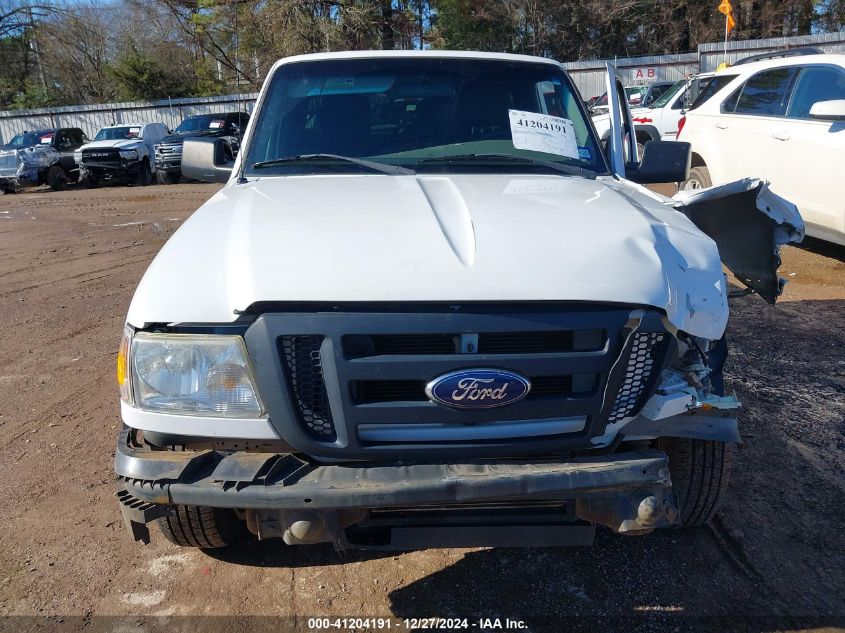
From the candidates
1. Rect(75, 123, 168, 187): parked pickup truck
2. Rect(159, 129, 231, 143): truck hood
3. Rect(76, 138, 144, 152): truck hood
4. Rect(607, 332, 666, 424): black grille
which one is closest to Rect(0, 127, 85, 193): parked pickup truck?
Rect(75, 123, 168, 187): parked pickup truck

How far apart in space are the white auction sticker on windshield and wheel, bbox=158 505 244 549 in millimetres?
2108

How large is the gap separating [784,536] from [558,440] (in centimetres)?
143

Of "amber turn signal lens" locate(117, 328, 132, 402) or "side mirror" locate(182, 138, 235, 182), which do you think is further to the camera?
"side mirror" locate(182, 138, 235, 182)

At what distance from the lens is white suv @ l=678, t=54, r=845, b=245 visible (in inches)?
249

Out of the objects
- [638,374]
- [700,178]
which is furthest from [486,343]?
[700,178]

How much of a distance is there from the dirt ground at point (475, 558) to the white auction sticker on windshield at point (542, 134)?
178 cm

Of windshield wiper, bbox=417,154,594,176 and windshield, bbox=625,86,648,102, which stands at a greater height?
windshield wiper, bbox=417,154,594,176

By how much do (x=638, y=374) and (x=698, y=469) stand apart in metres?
0.69

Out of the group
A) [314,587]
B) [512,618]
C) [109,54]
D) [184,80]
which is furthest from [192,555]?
[109,54]

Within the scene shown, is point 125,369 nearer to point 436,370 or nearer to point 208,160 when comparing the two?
point 436,370

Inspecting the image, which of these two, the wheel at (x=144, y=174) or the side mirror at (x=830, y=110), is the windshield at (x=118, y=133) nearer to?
the wheel at (x=144, y=174)

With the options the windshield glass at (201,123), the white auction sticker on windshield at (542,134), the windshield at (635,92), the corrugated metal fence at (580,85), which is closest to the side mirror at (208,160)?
the white auction sticker on windshield at (542,134)

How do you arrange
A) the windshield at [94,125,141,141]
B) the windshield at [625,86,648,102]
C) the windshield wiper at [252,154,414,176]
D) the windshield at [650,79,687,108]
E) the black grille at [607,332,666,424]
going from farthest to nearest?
the windshield at [94,125,141,141] < the windshield at [625,86,648,102] < the windshield at [650,79,687,108] < the windshield wiper at [252,154,414,176] < the black grille at [607,332,666,424]

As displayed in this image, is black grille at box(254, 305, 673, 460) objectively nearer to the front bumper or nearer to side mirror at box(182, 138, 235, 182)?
the front bumper
